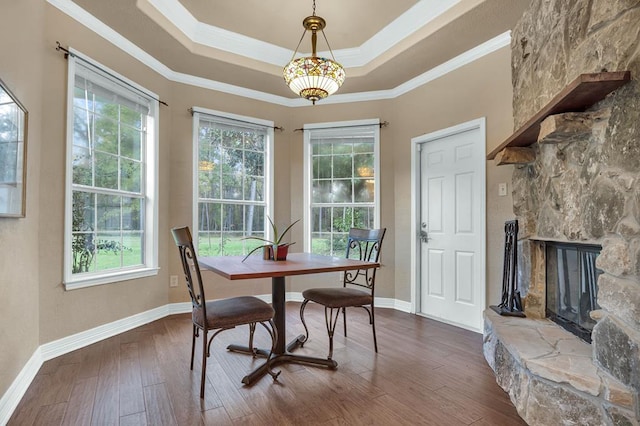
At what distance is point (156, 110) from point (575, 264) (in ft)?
12.8

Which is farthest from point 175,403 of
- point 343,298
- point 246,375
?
point 343,298

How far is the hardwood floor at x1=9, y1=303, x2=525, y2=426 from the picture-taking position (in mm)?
→ 1816

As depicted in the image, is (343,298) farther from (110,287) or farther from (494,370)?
(110,287)

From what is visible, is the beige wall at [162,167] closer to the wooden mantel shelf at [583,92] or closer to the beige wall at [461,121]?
the beige wall at [461,121]

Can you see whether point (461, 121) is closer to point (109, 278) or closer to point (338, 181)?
point (338, 181)

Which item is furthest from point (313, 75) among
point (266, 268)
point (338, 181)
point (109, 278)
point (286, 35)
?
point (109, 278)

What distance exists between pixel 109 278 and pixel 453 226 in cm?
333

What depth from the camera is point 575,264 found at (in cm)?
217

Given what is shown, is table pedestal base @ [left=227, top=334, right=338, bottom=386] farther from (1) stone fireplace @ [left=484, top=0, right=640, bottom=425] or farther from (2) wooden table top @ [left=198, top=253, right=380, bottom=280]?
(1) stone fireplace @ [left=484, top=0, right=640, bottom=425]

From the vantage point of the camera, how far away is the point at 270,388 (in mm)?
2127

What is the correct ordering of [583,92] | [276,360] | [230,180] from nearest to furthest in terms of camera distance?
1. [583,92]
2. [276,360]
3. [230,180]

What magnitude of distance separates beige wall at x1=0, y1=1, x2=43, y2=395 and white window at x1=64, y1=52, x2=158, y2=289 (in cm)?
30

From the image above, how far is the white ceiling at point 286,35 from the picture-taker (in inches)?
112

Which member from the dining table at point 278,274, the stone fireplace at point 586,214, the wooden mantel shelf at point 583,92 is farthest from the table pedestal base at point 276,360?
the wooden mantel shelf at point 583,92
